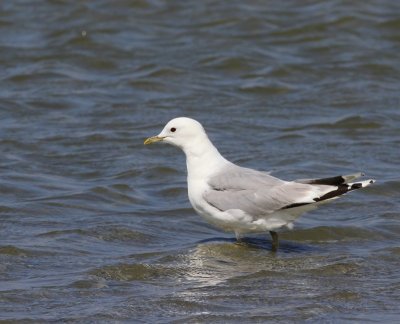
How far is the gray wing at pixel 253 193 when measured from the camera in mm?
7422

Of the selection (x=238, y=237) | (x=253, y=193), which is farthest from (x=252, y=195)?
(x=238, y=237)

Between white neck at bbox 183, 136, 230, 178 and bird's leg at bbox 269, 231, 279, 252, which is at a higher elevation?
white neck at bbox 183, 136, 230, 178

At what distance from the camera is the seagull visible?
7355mm

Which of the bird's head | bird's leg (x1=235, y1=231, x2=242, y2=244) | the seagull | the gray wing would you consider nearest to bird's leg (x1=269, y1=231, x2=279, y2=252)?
the seagull

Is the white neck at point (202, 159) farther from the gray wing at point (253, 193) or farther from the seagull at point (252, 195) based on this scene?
the gray wing at point (253, 193)

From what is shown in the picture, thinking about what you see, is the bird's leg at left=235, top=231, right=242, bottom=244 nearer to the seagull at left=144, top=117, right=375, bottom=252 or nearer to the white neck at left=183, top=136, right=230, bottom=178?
the seagull at left=144, top=117, right=375, bottom=252

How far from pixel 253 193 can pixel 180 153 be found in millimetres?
3343

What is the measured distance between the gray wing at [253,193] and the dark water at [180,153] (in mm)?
390

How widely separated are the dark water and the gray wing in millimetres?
390

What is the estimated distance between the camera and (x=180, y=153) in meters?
10.9

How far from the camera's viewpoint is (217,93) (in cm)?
1288

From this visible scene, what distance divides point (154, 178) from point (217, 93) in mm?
3169

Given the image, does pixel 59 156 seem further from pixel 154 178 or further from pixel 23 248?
pixel 23 248

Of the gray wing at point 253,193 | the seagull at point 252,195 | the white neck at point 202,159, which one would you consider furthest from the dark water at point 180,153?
the white neck at point 202,159
